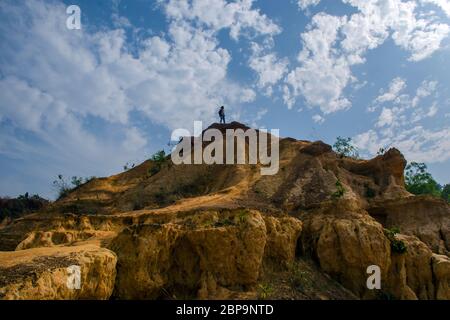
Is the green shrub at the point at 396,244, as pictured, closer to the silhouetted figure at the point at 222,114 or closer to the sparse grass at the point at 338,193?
the sparse grass at the point at 338,193

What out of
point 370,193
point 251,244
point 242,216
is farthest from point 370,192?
point 251,244

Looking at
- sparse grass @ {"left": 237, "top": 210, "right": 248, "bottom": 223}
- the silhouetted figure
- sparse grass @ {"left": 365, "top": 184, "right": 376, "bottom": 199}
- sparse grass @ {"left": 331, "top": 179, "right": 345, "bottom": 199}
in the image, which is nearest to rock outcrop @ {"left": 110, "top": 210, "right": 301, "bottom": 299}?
sparse grass @ {"left": 237, "top": 210, "right": 248, "bottom": 223}

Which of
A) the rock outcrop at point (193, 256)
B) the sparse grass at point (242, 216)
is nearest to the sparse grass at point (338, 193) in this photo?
the rock outcrop at point (193, 256)

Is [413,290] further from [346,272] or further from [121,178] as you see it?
[121,178]

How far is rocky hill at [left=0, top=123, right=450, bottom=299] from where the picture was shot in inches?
478

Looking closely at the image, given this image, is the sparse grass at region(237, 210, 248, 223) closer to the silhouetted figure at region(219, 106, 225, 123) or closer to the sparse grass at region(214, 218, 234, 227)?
the sparse grass at region(214, 218, 234, 227)

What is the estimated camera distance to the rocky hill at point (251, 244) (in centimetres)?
1215

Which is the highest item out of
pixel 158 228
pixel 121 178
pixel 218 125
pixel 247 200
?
pixel 218 125

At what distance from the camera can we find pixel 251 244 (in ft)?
51.6

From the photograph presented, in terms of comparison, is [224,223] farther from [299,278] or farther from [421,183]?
[421,183]

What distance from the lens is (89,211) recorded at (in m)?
29.2

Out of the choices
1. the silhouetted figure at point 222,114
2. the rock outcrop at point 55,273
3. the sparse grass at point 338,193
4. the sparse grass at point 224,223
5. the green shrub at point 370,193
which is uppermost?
the silhouetted figure at point 222,114

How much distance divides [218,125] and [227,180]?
12.5m

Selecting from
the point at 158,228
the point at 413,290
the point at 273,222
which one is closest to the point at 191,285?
the point at 158,228
